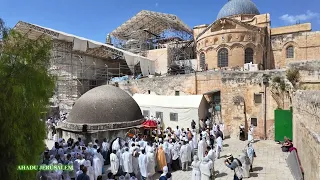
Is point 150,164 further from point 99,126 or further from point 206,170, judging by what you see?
point 99,126

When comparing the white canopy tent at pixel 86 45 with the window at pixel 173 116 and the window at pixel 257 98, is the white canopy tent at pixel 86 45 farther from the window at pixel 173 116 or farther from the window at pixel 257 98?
the window at pixel 257 98

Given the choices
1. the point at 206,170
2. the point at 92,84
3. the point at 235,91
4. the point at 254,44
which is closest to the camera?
the point at 206,170

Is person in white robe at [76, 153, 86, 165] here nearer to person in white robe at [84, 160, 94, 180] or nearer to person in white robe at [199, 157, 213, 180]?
person in white robe at [84, 160, 94, 180]

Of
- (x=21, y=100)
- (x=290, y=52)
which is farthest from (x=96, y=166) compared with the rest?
(x=290, y=52)

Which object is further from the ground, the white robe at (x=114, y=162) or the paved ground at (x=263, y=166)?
the white robe at (x=114, y=162)

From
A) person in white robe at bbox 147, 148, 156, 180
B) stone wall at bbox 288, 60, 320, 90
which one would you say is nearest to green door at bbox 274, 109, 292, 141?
stone wall at bbox 288, 60, 320, 90

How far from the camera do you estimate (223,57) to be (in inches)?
870

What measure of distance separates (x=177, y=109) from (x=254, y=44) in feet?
35.2

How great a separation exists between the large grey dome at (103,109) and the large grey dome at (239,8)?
21.2 m

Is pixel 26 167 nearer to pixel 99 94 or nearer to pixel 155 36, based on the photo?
pixel 99 94

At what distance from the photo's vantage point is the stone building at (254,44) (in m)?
21.4

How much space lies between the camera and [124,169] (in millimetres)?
8844

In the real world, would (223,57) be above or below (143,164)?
above

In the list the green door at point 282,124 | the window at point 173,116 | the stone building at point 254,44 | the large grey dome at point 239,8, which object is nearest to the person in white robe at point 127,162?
the window at point 173,116
